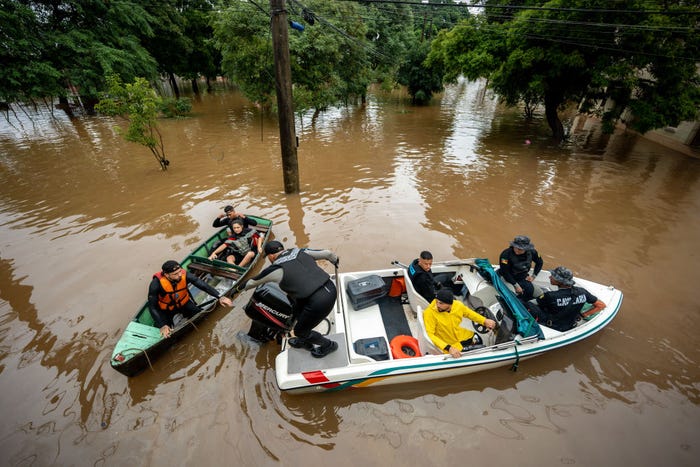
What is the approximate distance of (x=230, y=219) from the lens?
723 cm

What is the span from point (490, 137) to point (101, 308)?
792 inches

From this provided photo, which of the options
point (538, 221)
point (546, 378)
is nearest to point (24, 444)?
point (546, 378)

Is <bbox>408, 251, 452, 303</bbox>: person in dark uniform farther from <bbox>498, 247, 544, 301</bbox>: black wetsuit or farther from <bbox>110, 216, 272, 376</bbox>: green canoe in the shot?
<bbox>110, 216, 272, 376</bbox>: green canoe

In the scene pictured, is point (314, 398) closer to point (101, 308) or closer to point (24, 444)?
point (24, 444)

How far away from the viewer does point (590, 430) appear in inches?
156

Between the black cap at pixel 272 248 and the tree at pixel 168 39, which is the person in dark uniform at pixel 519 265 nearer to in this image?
the black cap at pixel 272 248

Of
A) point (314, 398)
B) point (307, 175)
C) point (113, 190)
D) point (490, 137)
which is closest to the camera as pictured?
point (314, 398)

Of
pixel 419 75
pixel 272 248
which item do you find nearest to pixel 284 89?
pixel 272 248

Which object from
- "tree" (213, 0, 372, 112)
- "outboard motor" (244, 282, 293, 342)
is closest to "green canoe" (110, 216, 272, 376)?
"outboard motor" (244, 282, 293, 342)

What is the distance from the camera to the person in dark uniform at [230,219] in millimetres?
7262

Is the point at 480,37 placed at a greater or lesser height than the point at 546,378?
greater

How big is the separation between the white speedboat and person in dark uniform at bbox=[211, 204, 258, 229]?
3413 mm

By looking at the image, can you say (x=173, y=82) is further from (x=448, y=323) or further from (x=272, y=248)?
(x=448, y=323)

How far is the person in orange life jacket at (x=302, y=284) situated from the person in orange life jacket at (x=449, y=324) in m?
1.54
